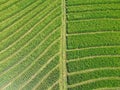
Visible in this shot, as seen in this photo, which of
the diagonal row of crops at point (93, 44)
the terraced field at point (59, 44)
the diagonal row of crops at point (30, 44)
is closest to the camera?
the diagonal row of crops at point (93, 44)

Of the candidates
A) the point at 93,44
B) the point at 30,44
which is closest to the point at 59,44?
the point at 30,44

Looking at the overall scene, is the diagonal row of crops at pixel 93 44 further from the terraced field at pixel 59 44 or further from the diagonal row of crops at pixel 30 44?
the diagonal row of crops at pixel 30 44

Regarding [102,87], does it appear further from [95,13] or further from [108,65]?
[95,13]

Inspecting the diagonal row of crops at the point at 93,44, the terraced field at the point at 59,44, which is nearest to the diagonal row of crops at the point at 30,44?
the terraced field at the point at 59,44

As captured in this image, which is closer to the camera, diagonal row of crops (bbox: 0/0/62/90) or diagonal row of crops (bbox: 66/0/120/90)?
diagonal row of crops (bbox: 66/0/120/90)

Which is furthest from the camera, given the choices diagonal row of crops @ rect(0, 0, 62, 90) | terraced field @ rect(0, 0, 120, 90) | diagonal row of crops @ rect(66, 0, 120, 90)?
diagonal row of crops @ rect(0, 0, 62, 90)

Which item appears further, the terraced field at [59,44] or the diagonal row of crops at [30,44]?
the diagonal row of crops at [30,44]

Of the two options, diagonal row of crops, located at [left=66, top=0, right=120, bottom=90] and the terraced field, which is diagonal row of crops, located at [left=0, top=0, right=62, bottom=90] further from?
diagonal row of crops, located at [left=66, top=0, right=120, bottom=90]

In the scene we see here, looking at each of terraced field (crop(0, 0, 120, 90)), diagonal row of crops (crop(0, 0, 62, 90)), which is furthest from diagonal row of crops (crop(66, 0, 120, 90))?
diagonal row of crops (crop(0, 0, 62, 90))
